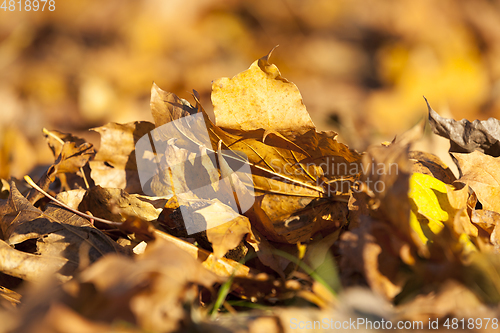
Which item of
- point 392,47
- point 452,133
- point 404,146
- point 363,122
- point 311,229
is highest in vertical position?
point 404,146

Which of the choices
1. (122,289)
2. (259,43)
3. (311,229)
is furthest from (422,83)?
(122,289)

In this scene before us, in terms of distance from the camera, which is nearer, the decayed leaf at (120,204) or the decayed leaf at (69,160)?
the decayed leaf at (120,204)

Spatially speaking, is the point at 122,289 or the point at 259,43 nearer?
the point at 122,289

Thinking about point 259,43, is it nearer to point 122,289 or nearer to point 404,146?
point 404,146

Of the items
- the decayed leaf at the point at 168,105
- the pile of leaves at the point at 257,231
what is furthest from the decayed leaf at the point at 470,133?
the decayed leaf at the point at 168,105

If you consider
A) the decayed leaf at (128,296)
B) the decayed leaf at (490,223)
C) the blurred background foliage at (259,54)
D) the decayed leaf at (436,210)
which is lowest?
the blurred background foliage at (259,54)

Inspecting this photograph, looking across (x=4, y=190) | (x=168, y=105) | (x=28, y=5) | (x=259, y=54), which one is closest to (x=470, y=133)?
(x=168, y=105)

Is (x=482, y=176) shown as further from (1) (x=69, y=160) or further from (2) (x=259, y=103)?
(1) (x=69, y=160)

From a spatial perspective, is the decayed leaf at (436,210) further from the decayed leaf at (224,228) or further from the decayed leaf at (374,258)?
the decayed leaf at (224,228)
